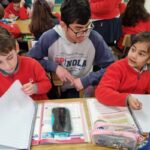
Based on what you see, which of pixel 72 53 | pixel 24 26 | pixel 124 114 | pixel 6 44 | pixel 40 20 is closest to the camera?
pixel 124 114

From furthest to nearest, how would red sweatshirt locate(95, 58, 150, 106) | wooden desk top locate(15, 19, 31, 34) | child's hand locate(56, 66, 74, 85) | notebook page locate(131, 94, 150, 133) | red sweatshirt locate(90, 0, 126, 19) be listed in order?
wooden desk top locate(15, 19, 31, 34) < red sweatshirt locate(90, 0, 126, 19) < child's hand locate(56, 66, 74, 85) < red sweatshirt locate(95, 58, 150, 106) < notebook page locate(131, 94, 150, 133)

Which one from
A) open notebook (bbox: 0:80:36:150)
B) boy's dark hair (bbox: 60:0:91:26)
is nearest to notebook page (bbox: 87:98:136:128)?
open notebook (bbox: 0:80:36:150)

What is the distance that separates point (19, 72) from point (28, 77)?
0.18 feet

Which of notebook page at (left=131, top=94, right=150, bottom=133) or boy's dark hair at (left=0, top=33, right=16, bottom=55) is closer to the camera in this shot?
notebook page at (left=131, top=94, right=150, bottom=133)

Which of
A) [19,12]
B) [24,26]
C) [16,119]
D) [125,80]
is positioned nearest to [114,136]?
[16,119]

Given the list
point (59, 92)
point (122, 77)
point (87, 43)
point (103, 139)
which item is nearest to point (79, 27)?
point (87, 43)

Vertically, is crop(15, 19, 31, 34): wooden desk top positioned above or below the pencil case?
below

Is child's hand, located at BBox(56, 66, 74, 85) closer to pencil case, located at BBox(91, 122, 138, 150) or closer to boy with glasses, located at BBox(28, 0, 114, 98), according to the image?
boy with glasses, located at BBox(28, 0, 114, 98)

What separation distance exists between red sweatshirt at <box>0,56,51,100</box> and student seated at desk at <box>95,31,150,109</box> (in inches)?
11.4

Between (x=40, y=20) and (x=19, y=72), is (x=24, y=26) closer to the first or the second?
(x=40, y=20)

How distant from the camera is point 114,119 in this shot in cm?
109

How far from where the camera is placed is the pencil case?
922 mm

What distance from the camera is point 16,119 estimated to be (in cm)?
108

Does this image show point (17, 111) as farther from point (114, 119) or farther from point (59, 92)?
point (59, 92)
